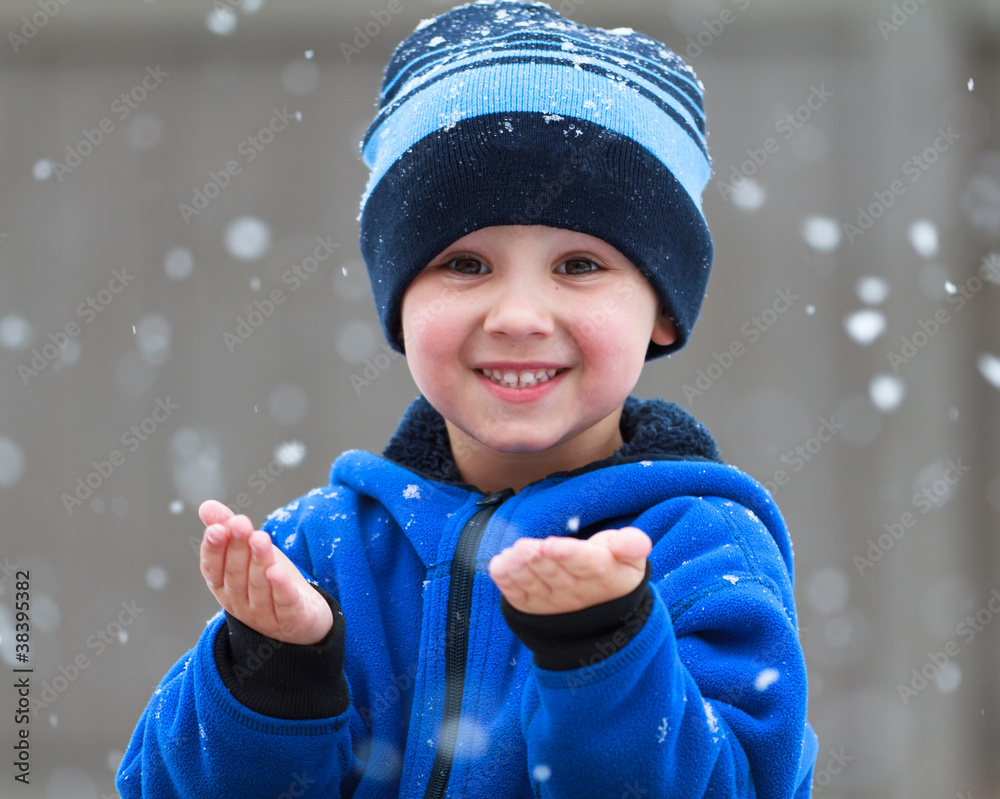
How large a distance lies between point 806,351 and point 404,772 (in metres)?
2.29

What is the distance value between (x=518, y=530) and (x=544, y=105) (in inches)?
20.9

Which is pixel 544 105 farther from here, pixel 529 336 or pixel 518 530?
pixel 518 530

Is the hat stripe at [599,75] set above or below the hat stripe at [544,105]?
above

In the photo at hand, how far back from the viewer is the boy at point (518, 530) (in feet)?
2.78

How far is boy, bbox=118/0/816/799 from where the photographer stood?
0.85 meters

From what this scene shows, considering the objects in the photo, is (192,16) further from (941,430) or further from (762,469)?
(941,430)

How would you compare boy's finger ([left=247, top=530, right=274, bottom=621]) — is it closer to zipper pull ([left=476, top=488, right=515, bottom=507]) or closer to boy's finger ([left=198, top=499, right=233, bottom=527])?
boy's finger ([left=198, top=499, right=233, bottom=527])

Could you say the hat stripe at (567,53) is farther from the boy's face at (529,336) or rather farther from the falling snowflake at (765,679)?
the falling snowflake at (765,679)

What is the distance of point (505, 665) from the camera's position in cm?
108

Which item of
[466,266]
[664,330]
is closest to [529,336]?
[466,266]

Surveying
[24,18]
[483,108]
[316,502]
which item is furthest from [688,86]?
[24,18]

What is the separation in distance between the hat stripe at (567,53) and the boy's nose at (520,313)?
1.14ft

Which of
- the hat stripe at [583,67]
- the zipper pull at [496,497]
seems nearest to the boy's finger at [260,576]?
the zipper pull at [496,497]

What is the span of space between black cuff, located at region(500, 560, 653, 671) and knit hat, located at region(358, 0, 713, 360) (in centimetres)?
52
